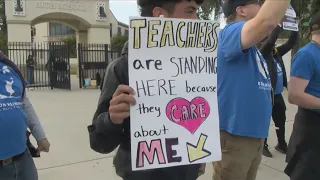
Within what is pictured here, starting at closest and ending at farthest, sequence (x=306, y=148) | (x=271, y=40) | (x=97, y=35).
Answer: (x=306, y=148)
(x=271, y=40)
(x=97, y=35)

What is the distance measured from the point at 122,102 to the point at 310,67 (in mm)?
1841

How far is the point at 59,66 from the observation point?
13938mm

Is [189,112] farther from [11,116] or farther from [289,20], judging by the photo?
[289,20]

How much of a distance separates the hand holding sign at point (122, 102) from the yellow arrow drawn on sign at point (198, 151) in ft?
1.09

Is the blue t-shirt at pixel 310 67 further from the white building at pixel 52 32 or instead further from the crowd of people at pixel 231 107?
the white building at pixel 52 32

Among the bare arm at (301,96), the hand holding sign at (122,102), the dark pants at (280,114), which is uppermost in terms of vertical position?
the hand holding sign at (122,102)

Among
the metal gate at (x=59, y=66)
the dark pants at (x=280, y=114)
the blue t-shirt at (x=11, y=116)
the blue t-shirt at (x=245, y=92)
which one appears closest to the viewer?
the blue t-shirt at (x=11, y=116)

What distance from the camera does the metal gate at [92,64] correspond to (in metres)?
14.8

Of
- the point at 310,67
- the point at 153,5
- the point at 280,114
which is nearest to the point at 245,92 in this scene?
the point at 310,67

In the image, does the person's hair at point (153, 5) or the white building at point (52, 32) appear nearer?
the person's hair at point (153, 5)

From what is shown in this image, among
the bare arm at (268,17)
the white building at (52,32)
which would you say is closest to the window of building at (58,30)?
the white building at (52,32)

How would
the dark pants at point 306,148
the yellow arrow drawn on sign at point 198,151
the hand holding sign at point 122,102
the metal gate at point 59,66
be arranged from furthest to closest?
the metal gate at point 59,66 → the dark pants at point 306,148 → the yellow arrow drawn on sign at point 198,151 → the hand holding sign at point 122,102

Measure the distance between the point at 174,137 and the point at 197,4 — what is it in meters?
0.68

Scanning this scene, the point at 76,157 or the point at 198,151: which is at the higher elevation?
the point at 198,151
